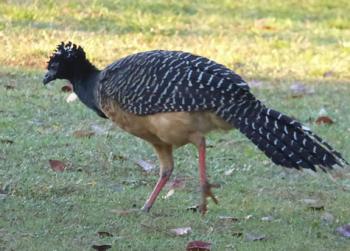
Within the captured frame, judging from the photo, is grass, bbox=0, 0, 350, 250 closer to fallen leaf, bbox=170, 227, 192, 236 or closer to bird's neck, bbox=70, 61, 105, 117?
fallen leaf, bbox=170, 227, 192, 236

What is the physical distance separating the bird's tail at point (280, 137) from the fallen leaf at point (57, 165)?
1.56 m

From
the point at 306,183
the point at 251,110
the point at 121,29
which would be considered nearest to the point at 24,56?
the point at 121,29

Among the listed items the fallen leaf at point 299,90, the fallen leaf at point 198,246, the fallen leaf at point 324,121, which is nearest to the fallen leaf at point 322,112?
the fallen leaf at point 324,121

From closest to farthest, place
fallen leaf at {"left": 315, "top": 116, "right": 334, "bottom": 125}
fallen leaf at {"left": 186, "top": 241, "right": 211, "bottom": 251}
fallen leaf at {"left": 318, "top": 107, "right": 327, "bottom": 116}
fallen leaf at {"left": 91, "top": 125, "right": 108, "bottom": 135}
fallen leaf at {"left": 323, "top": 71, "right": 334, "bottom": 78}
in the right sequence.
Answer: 1. fallen leaf at {"left": 186, "top": 241, "right": 211, "bottom": 251}
2. fallen leaf at {"left": 91, "top": 125, "right": 108, "bottom": 135}
3. fallen leaf at {"left": 315, "top": 116, "right": 334, "bottom": 125}
4. fallen leaf at {"left": 318, "top": 107, "right": 327, "bottom": 116}
5. fallen leaf at {"left": 323, "top": 71, "right": 334, "bottom": 78}

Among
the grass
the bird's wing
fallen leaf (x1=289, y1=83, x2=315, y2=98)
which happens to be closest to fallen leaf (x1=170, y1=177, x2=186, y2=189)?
the grass

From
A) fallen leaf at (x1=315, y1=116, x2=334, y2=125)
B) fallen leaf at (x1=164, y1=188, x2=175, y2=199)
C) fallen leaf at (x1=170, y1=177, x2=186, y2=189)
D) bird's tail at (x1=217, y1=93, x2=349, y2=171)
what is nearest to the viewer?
bird's tail at (x1=217, y1=93, x2=349, y2=171)

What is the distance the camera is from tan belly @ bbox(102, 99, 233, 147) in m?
6.01

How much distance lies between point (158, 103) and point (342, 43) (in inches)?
294

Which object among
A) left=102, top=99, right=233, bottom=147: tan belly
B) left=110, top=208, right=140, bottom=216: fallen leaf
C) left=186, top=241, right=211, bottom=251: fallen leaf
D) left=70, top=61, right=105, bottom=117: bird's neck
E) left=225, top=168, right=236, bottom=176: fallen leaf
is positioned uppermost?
left=70, top=61, right=105, bottom=117: bird's neck

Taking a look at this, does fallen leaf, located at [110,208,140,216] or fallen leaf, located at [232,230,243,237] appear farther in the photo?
fallen leaf, located at [110,208,140,216]

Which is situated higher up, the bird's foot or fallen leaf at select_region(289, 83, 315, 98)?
the bird's foot

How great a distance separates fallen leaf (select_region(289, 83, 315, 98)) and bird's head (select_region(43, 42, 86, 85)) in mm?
4078

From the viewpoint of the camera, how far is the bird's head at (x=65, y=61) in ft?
21.4

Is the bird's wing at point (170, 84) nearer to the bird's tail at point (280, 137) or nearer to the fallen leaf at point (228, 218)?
the bird's tail at point (280, 137)
